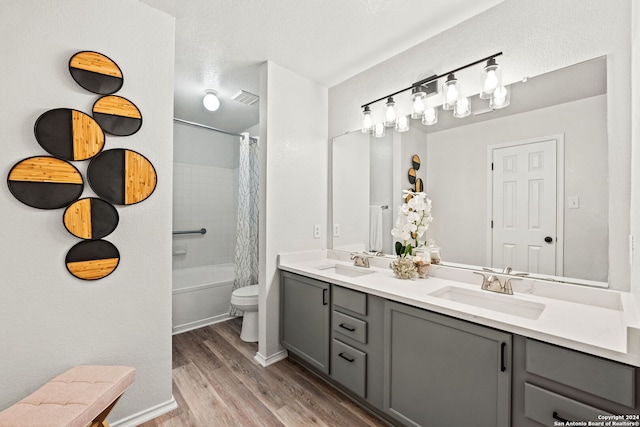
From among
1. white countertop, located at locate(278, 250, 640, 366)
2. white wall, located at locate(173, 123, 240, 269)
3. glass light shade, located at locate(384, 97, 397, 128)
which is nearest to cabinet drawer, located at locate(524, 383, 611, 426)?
white countertop, located at locate(278, 250, 640, 366)

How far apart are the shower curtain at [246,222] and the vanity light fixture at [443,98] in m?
1.69

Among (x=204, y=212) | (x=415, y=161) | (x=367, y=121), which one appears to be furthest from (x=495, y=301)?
(x=204, y=212)

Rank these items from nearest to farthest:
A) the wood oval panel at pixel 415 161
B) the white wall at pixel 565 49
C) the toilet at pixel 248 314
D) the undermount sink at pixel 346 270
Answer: the white wall at pixel 565 49
the wood oval panel at pixel 415 161
the undermount sink at pixel 346 270
the toilet at pixel 248 314

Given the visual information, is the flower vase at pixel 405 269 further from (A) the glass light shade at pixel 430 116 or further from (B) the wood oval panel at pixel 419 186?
(A) the glass light shade at pixel 430 116

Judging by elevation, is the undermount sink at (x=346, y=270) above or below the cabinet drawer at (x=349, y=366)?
above

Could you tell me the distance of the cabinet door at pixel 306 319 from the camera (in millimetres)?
1997

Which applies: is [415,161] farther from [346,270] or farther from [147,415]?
[147,415]

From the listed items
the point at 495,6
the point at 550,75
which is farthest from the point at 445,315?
the point at 495,6

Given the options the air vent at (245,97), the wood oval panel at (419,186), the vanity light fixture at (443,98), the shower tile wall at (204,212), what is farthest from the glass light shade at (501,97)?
the shower tile wall at (204,212)

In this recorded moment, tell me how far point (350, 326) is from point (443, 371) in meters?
0.61

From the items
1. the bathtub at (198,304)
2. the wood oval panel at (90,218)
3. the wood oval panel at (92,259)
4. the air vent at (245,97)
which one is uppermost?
the air vent at (245,97)

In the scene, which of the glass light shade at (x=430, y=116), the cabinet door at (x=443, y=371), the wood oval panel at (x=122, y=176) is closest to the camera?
the cabinet door at (x=443, y=371)

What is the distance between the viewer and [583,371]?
3.20ft

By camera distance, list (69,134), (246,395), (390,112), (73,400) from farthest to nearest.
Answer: (390,112), (246,395), (69,134), (73,400)
